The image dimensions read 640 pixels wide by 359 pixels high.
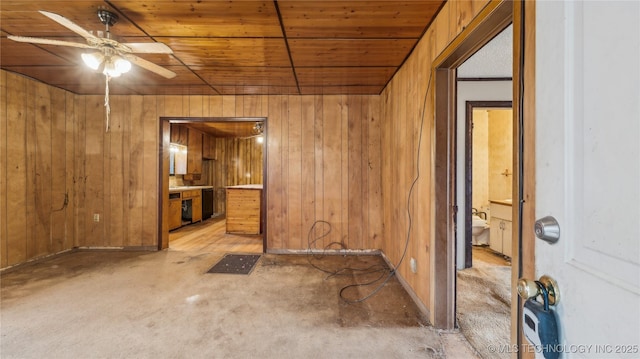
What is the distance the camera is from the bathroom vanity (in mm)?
3582

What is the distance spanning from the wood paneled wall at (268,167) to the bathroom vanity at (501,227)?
5.30ft

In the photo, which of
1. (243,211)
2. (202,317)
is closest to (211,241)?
(243,211)

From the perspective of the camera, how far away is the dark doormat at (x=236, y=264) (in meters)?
3.15

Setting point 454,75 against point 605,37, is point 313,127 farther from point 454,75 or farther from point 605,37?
point 605,37

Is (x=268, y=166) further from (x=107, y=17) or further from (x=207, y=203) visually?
(x=207, y=203)

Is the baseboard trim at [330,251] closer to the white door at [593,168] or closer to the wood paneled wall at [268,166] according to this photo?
the wood paneled wall at [268,166]

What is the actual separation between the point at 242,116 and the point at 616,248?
13.0 ft

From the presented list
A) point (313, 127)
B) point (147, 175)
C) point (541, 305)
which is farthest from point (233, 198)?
point (541, 305)

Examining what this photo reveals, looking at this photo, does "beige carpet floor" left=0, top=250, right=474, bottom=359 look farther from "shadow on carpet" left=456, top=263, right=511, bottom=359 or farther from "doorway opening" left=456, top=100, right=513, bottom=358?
"doorway opening" left=456, top=100, right=513, bottom=358

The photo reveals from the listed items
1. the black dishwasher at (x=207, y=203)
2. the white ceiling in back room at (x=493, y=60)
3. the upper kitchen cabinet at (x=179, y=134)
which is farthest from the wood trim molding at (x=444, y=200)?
the black dishwasher at (x=207, y=203)

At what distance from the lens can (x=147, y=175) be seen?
A: 3951mm

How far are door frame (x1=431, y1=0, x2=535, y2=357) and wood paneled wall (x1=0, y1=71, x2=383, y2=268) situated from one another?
6.04 ft

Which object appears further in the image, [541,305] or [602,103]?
[541,305]

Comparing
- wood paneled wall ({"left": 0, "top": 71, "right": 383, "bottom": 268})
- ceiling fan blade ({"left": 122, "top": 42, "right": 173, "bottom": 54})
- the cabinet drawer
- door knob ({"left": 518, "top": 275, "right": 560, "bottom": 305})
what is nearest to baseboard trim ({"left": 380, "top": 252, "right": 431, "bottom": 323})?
wood paneled wall ({"left": 0, "top": 71, "right": 383, "bottom": 268})
